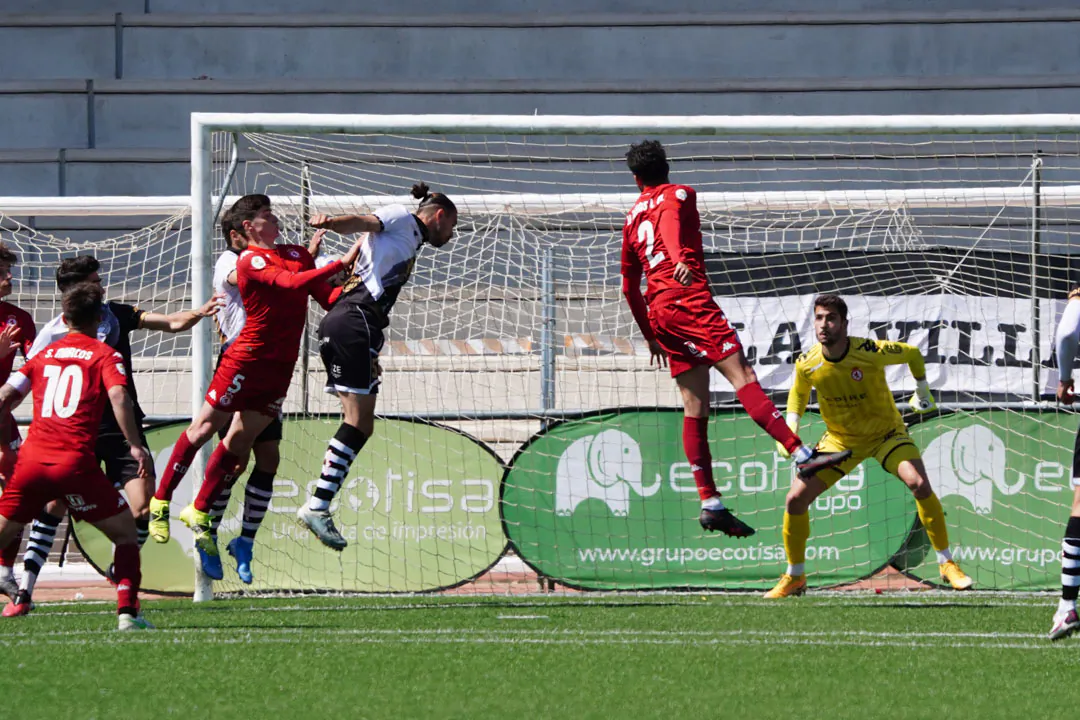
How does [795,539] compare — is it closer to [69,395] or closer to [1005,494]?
[1005,494]

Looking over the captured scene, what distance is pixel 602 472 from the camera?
28.3 feet

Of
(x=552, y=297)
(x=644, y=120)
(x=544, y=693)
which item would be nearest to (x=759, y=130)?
(x=644, y=120)

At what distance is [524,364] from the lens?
9.54 metres

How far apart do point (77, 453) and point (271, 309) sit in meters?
1.49

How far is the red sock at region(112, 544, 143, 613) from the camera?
228 inches

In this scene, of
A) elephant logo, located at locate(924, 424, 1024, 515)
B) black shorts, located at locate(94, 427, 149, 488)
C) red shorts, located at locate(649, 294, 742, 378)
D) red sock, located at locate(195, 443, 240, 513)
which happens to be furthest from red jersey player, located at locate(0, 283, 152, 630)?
elephant logo, located at locate(924, 424, 1024, 515)

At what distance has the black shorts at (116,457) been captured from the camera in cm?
773

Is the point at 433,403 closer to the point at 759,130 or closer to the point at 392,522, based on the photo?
the point at 392,522

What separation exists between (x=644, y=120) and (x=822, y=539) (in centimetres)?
293

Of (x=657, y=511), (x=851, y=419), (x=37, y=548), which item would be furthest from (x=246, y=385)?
(x=851, y=419)

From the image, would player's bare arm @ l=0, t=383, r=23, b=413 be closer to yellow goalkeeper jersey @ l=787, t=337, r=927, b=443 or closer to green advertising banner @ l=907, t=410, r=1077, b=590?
yellow goalkeeper jersey @ l=787, t=337, r=927, b=443

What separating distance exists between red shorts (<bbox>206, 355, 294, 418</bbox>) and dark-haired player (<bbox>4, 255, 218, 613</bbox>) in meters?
0.46

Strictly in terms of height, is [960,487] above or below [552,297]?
below

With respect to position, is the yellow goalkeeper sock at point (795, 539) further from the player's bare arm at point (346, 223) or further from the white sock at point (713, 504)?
the player's bare arm at point (346, 223)
